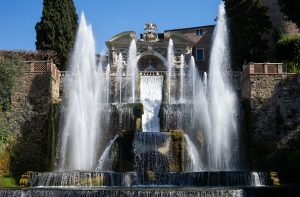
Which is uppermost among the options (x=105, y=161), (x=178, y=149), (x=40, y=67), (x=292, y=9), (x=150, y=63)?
(x=292, y=9)

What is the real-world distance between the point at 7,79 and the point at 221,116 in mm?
10977

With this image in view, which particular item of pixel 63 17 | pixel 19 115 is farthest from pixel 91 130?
pixel 63 17

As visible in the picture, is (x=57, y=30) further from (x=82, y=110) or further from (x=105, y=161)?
(x=105, y=161)

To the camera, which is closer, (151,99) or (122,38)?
(151,99)

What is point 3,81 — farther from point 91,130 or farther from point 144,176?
point 144,176

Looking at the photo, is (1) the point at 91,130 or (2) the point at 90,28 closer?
(1) the point at 91,130

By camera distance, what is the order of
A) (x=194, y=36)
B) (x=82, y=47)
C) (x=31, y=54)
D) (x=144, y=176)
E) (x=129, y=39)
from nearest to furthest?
→ 1. (x=144, y=176)
2. (x=82, y=47)
3. (x=31, y=54)
4. (x=129, y=39)
5. (x=194, y=36)

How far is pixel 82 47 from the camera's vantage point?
28844 millimetres

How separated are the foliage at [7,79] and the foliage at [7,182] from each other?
13.3 ft

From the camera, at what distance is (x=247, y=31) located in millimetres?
33719

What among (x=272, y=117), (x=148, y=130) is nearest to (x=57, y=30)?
(x=148, y=130)

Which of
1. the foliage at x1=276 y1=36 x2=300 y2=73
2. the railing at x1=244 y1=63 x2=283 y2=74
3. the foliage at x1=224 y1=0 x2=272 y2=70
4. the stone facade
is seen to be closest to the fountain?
the railing at x1=244 y1=63 x2=283 y2=74

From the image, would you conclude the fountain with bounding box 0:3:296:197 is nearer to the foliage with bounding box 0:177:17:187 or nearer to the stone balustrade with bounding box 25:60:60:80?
the stone balustrade with bounding box 25:60:60:80

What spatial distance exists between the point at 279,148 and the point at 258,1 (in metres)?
12.3
